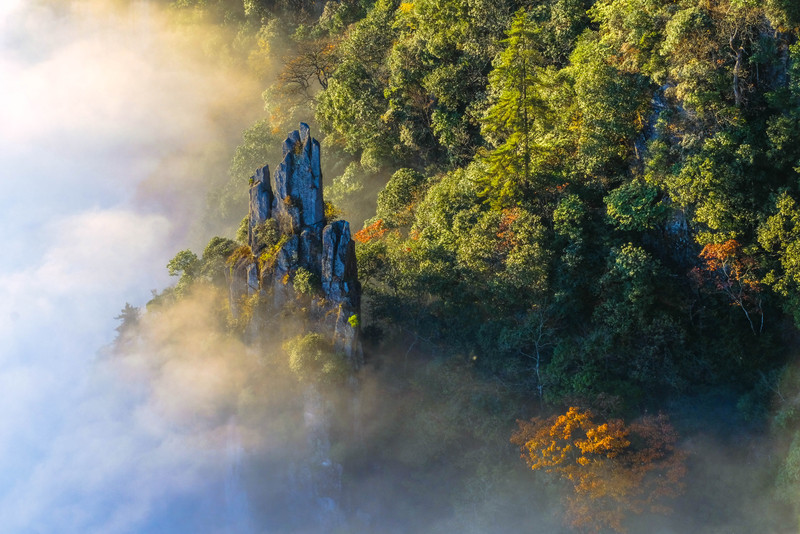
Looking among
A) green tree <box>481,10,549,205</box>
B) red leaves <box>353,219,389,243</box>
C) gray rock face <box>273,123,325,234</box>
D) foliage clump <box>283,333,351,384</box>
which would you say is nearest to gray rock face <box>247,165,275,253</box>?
gray rock face <box>273,123,325,234</box>

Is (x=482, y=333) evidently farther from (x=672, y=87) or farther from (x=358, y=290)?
(x=672, y=87)

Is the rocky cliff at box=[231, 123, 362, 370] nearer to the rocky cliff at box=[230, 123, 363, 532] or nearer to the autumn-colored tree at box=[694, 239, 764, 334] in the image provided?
the rocky cliff at box=[230, 123, 363, 532]

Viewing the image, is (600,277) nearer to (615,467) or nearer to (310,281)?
(615,467)

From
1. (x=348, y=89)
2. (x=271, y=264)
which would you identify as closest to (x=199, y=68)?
(x=348, y=89)

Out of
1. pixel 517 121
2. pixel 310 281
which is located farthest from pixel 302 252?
pixel 517 121

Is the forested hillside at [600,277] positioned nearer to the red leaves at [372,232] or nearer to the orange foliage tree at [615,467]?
the orange foliage tree at [615,467]

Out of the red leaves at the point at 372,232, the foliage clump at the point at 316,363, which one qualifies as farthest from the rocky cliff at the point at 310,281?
the red leaves at the point at 372,232
